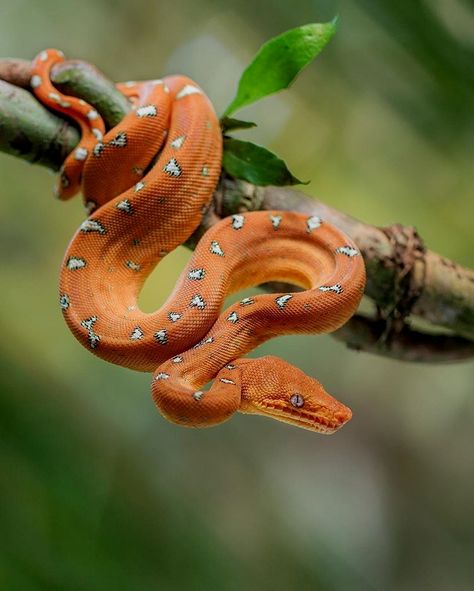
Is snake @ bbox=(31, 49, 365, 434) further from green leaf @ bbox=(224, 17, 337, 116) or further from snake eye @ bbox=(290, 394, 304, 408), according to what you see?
green leaf @ bbox=(224, 17, 337, 116)

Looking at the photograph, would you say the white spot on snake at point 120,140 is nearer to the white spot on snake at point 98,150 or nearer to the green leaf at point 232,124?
the white spot on snake at point 98,150

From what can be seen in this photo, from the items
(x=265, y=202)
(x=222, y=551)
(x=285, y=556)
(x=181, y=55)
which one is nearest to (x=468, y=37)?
(x=265, y=202)

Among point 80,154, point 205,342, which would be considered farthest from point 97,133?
point 205,342

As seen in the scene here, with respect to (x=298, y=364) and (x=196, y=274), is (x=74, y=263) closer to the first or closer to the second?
(x=196, y=274)

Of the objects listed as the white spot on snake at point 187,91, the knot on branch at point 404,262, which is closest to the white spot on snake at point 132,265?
the white spot on snake at point 187,91

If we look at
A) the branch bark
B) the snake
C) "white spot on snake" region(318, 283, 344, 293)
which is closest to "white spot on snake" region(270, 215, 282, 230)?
the snake

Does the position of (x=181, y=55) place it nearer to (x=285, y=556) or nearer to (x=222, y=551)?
(x=222, y=551)
